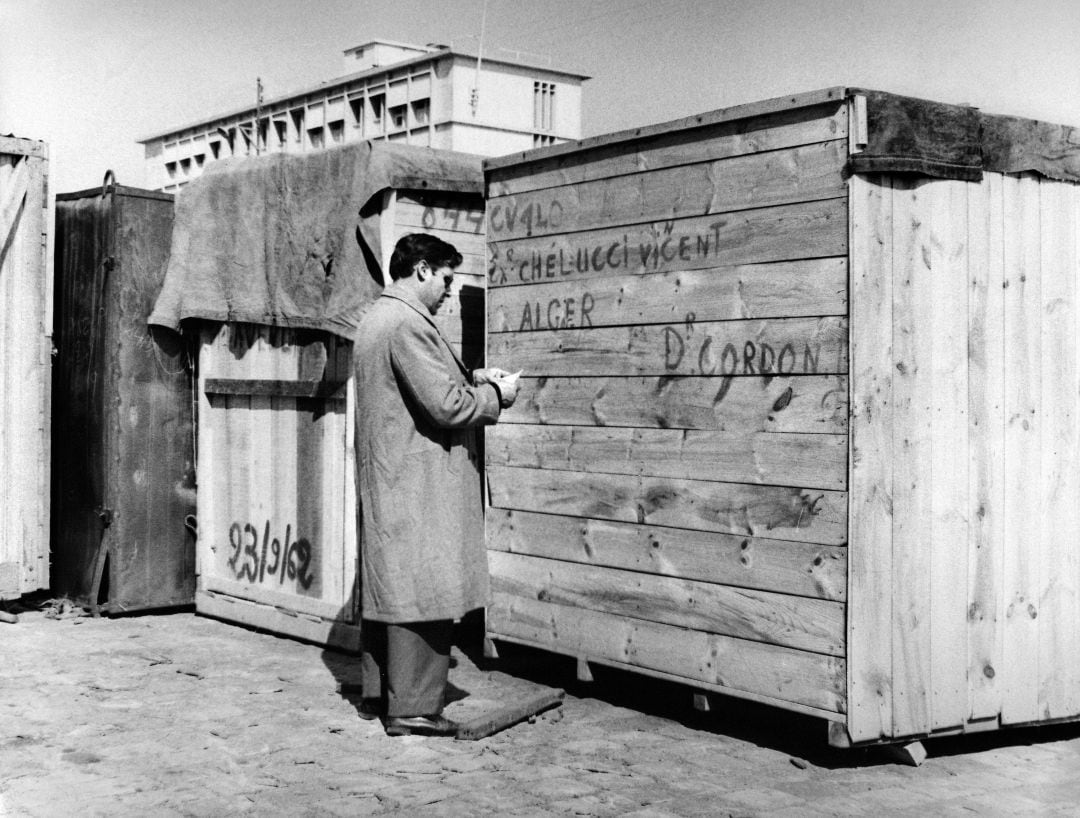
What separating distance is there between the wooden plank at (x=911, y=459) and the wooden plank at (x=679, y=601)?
314mm

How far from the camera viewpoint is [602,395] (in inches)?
254

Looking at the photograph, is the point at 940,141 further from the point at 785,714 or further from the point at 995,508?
the point at 785,714

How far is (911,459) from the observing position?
214 inches

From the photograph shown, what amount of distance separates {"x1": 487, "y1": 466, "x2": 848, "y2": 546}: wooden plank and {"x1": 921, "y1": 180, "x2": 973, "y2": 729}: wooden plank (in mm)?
486

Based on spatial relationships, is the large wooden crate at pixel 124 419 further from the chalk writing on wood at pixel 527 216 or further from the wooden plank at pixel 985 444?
the wooden plank at pixel 985 444

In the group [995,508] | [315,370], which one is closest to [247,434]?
[315,370]

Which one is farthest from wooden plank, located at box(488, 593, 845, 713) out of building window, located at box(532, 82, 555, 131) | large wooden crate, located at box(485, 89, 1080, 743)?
building window, located at box(532, 82, 555, 131)

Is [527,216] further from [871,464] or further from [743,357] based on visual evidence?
[871,464]

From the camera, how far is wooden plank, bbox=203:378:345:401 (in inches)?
311

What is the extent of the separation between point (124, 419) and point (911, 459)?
531cm

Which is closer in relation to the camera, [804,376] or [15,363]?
[804,376]

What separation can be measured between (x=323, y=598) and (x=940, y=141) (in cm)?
435

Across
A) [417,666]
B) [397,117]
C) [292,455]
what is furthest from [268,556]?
[397,117]

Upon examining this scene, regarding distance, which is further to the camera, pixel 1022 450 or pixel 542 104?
pixel 542 104
